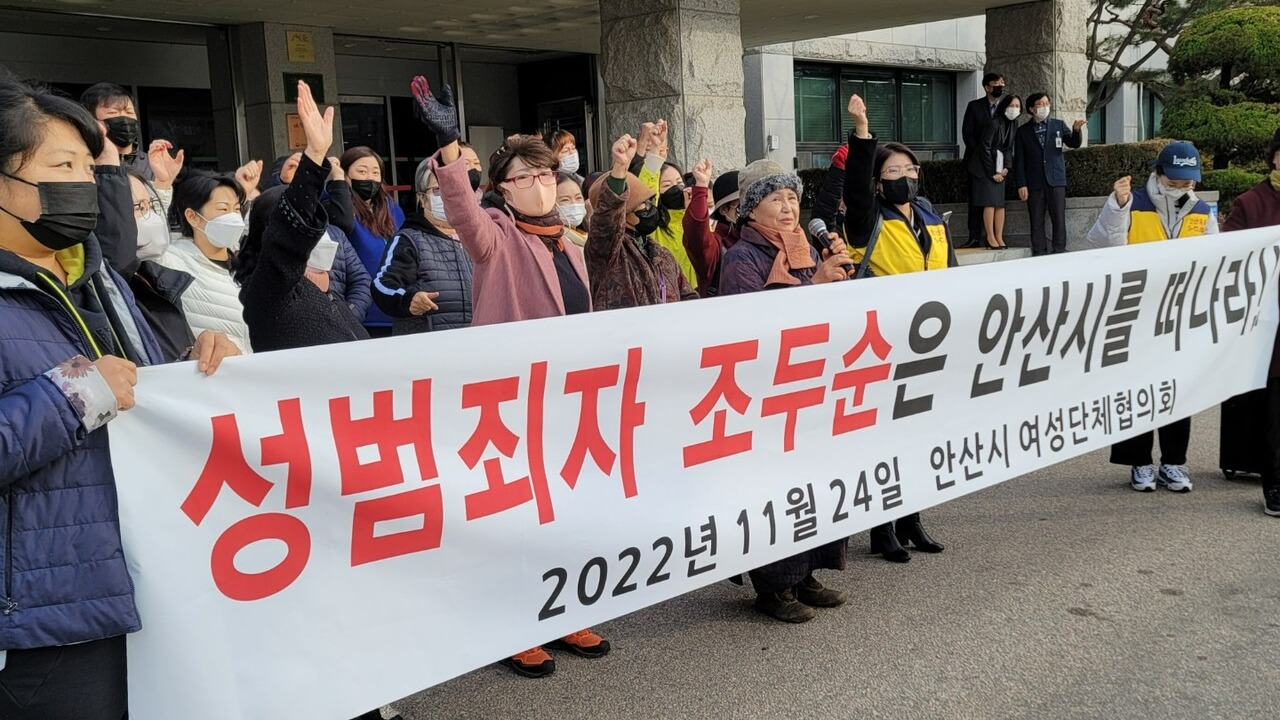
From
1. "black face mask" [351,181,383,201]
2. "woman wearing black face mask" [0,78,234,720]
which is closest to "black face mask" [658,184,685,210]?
"black face mask" [351,181,383,201]

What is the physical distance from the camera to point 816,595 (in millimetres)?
4355

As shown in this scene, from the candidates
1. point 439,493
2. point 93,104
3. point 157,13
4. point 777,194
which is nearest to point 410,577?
point 439,493

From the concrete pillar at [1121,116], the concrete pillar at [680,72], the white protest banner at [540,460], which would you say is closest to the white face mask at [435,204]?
the white protest banner at [540,460]

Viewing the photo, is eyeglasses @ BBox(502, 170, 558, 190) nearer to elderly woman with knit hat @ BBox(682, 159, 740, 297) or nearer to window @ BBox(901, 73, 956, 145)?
elderly woman with knit hat @ BBox(682, 159, 740, 297)

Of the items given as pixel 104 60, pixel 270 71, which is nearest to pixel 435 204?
pixel 270 71

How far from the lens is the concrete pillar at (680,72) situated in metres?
9.83

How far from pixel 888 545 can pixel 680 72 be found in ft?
19.7

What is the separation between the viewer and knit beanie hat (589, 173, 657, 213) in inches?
174

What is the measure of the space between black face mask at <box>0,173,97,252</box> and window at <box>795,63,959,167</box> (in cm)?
1770

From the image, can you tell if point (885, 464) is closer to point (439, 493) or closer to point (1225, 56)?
point (439, 493)

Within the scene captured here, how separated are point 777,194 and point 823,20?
39.4 feet

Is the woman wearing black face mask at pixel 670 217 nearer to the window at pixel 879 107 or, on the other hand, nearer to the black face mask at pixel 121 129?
the black face mask at pixel 121 129

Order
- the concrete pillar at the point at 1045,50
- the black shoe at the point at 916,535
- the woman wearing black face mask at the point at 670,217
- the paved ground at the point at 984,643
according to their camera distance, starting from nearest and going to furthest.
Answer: the paved ground at the point at 984,643 < the black shoe at the point at 916,535 < the woman wearing black face mask at the point at 670,217 < the concrete pillar at the point at 1045,50

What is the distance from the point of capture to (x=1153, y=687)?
3.51 m
